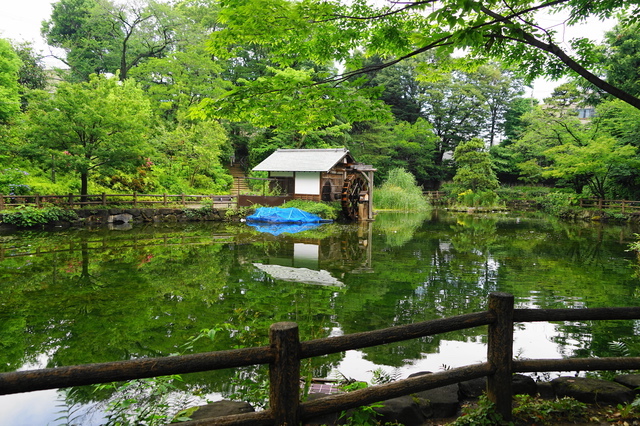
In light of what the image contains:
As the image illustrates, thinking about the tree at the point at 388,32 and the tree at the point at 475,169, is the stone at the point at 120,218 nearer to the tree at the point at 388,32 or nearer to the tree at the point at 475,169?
the tree at the point at 388,32

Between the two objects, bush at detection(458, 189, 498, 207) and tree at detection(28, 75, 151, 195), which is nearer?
tree at detection(28, 75, 151, 195)

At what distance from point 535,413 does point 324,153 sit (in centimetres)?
2226

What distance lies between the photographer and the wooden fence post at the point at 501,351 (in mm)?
2811

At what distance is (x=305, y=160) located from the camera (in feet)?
80.0

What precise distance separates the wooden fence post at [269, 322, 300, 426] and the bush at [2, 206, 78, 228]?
17627 millimetres

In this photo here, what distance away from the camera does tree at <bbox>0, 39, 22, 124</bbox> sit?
56.2ft

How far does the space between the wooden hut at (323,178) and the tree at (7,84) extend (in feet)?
36.4

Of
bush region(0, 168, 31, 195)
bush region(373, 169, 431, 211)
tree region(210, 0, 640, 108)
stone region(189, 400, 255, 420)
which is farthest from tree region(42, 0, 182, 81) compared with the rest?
stone region(189, 400, 255, 420)

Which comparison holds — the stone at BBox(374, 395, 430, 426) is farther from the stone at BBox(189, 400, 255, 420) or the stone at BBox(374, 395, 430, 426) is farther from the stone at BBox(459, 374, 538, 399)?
the stone at BBox(189, 400, 255, 420)

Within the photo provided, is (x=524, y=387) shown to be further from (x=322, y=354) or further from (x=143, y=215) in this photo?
(x=143, y=215)

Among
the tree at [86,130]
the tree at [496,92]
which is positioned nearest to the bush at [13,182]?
the tree at [86,130]

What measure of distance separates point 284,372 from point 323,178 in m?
21.8

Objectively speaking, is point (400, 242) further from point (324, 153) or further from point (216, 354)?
point (216, 354)

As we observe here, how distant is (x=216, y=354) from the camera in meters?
2.28
